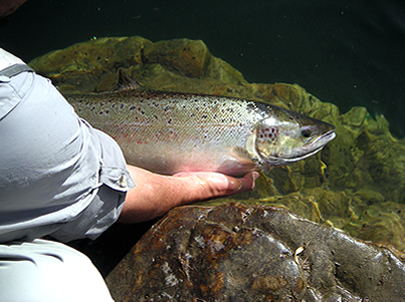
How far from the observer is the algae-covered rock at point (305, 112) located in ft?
11.4

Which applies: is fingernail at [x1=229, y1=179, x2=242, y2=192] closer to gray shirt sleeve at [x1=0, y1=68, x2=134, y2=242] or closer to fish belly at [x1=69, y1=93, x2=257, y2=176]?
fish belly at [x1=69, y1=93, x2=257, y2=176]

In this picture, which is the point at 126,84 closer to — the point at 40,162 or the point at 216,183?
the point at 216,183

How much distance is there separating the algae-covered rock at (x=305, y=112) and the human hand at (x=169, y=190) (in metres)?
0.19

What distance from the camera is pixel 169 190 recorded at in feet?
8.50

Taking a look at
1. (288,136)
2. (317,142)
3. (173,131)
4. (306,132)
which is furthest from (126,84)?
(317,142)

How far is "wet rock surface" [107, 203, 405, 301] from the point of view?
1803 mm

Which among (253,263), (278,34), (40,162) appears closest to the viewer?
(40,162)

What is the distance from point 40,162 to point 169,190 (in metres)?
1.39

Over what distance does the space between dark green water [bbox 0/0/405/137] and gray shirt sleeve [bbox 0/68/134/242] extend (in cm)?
420

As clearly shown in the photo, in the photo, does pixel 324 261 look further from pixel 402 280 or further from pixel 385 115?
pixel 385 115

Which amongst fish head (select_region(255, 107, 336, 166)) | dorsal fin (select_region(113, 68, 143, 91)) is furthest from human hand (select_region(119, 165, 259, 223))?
dorsal fin (select_region(113, 68, 143, 91))

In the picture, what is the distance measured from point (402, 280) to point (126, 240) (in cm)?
184

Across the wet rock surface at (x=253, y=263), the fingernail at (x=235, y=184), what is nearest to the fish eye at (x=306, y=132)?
the fingernail at (x=235, y=184)

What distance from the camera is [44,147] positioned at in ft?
4.24
